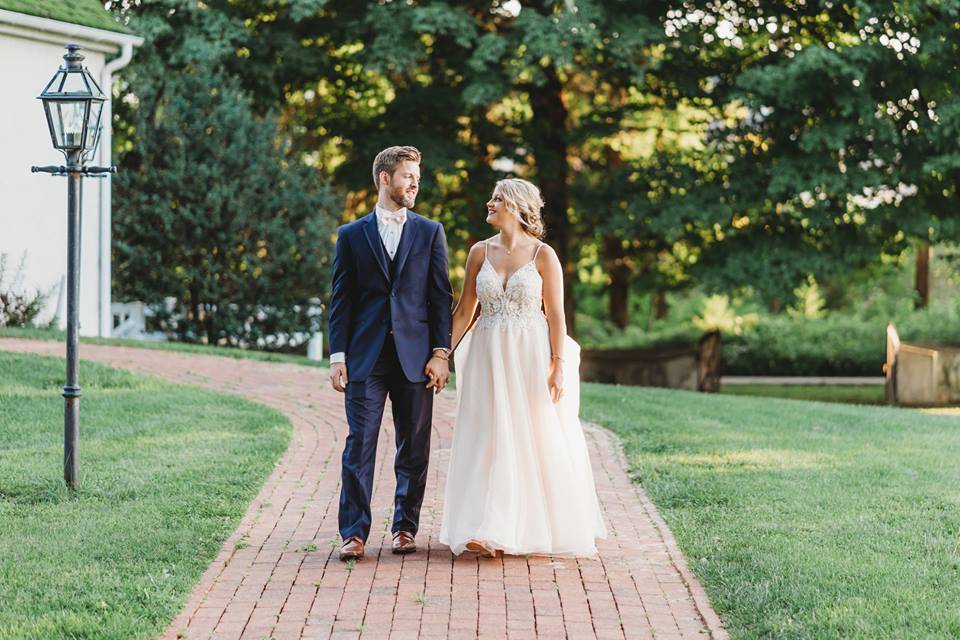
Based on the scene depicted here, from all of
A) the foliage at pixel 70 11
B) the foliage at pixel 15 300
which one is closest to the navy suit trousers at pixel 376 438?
the foliage at pixel 15 300

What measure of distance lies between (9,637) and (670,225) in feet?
53.4

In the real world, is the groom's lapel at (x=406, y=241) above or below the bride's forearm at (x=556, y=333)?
above

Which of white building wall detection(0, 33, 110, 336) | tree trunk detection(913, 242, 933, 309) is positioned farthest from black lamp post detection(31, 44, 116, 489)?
tree trunk detection(913, 242, 933, 309)

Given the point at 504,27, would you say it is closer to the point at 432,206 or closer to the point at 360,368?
the point at 432,206

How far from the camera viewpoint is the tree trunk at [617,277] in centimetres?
2725

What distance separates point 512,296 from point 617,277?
22.0 meters

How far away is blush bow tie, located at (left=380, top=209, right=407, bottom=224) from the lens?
6.67 m

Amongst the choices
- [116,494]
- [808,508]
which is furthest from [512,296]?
[116,494]

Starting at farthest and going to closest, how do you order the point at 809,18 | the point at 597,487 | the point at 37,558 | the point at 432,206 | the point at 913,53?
the point at 432,206 → the point at 809,18 → the point at 913,53 → the point at 597,487 → the point at 37,558

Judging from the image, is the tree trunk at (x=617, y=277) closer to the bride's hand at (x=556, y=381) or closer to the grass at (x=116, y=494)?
the grass at (x=116, y=494)

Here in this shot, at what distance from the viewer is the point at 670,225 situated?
20547mm

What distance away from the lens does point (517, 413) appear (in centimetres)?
688

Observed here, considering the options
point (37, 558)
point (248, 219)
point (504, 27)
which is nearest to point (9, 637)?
point (37, 558)

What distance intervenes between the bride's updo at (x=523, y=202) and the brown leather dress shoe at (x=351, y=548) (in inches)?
74.3
